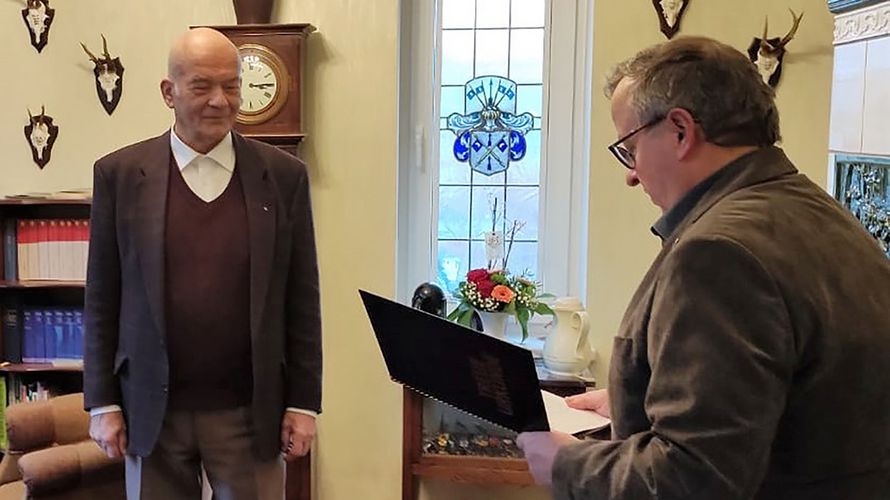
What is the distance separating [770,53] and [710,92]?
1717 mm

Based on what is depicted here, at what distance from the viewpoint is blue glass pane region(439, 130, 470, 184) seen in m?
2.92

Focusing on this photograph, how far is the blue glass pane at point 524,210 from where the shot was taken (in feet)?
9.54

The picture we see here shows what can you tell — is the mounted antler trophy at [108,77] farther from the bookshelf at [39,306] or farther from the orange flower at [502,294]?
the orange flower at [502,294]

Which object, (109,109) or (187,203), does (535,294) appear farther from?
(109,109)

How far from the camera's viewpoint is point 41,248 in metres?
2.68

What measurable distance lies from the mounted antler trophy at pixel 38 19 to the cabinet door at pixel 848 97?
2.43 meters

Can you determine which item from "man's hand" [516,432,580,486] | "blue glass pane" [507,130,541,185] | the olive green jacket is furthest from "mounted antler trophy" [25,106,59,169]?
the olive green jacket

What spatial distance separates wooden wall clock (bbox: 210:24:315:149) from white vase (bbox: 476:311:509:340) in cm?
81

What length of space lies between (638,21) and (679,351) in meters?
1.92

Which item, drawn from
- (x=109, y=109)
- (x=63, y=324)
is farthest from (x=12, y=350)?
(x=109, y=109)

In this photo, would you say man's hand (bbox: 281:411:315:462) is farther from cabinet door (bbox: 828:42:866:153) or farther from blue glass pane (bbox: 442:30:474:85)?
blue glass pane (bbox: 442:30:474:85)

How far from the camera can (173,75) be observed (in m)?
1.74

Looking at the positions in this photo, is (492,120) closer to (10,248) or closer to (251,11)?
(251,11)

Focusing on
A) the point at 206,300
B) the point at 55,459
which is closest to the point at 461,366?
the point at 206,300
